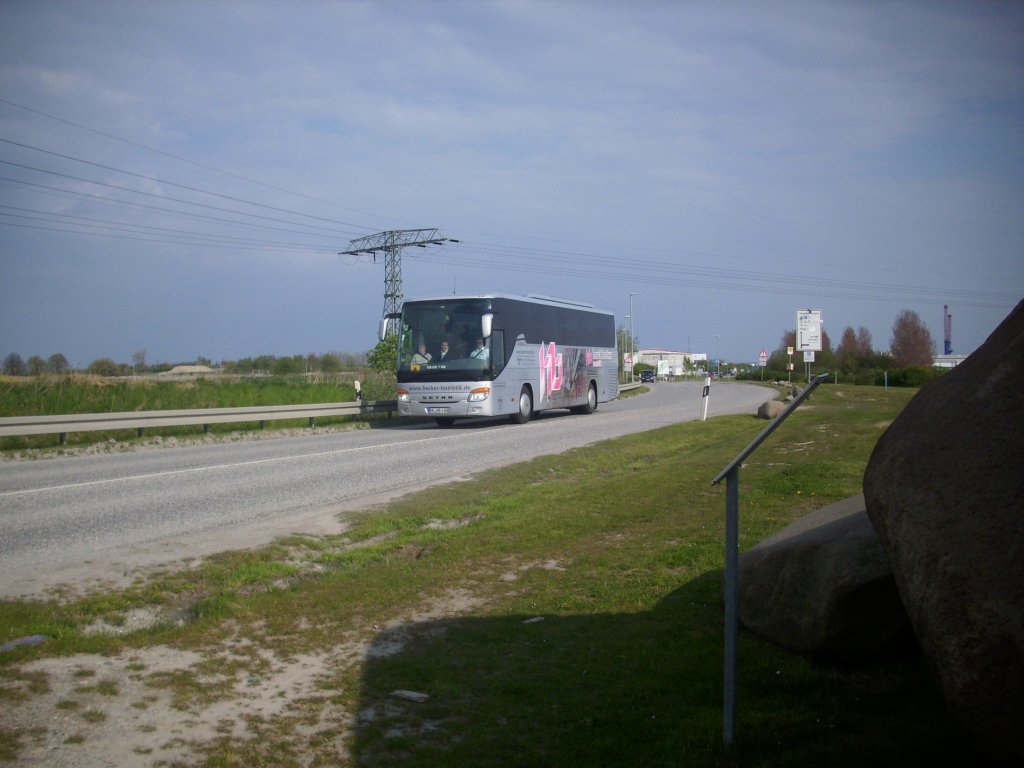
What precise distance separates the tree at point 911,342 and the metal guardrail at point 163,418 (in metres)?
57.3

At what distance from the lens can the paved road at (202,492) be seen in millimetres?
8438

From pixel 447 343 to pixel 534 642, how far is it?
19.5 meters

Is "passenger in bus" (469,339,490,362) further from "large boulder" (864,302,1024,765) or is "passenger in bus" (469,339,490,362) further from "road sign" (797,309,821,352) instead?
"road sign" (797,309,821,352)

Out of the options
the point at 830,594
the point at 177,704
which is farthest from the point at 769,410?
the point at 177,704

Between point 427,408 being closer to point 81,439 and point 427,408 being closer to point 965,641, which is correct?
point 81,439

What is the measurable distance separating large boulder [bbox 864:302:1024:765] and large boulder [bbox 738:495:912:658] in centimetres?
91

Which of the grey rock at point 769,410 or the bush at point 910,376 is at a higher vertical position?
the bush at point 910,376

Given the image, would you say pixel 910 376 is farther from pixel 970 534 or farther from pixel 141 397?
pixel 970 534

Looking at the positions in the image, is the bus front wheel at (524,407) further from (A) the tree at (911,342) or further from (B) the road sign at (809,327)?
(A) the tree at (911,342)

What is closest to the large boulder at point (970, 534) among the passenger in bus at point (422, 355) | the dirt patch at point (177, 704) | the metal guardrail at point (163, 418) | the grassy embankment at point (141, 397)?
the dirt patch at point (177, 704)

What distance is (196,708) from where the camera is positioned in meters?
4.62

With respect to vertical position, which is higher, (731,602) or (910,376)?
(910,376)

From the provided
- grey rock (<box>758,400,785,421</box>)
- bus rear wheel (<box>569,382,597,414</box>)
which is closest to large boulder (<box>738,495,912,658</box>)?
grey rock (<box>758,400,785,421</box>)

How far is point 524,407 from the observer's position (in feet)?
89.5
